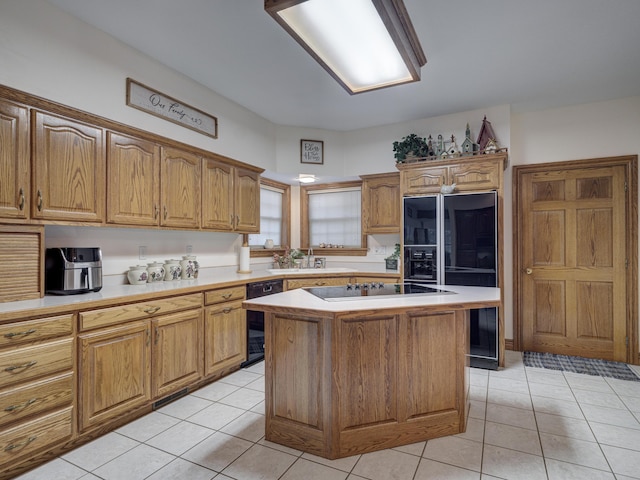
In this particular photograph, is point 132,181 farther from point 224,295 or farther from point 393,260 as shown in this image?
point 393,260

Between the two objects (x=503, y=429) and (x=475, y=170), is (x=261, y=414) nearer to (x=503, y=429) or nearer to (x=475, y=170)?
(x=503, y=429)

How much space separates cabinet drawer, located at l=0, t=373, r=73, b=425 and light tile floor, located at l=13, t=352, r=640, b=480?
1.12 feet

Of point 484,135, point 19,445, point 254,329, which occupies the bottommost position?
point 19,445

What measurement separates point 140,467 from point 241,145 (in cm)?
313

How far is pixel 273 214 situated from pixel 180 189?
198 cm

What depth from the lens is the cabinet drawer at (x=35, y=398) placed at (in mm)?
1764

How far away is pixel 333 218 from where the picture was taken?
5.14 metres

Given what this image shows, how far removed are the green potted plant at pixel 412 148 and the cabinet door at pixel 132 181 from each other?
2.59 metres

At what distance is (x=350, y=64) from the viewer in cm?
239

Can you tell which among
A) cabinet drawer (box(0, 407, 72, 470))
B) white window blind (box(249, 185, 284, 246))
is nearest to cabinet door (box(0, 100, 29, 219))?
cabinet drawer (box(0, 407, 72, 470))

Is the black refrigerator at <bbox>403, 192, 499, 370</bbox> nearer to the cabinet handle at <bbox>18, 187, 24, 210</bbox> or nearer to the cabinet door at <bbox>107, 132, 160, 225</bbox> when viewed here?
the cabinet door at <bbox>107, 132, 160, 225</bbox>

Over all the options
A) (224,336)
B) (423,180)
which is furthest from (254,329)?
(423,180)

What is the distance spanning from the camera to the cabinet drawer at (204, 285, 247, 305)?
299 cm

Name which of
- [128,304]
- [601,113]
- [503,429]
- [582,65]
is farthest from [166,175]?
[601,113]
